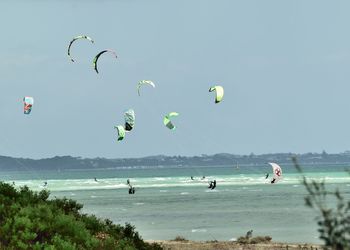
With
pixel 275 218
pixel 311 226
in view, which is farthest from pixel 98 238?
pixel 275 218

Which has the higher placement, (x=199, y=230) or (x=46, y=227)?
(x=46, y=227)

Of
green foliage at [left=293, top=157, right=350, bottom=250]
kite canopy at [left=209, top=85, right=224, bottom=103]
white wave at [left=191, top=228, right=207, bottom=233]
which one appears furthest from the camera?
white wave at [left=191, top=228, right=207, bottom=233]

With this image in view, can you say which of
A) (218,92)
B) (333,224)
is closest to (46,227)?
(333,224)

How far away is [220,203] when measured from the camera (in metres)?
105

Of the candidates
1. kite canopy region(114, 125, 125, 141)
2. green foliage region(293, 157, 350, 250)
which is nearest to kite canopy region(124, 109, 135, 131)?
kite canopy region(114, 125, 125, 141)

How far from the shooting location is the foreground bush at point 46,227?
18.2 meters

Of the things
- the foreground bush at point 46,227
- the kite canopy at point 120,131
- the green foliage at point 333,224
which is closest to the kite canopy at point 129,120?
the kite canopy at point 120,131

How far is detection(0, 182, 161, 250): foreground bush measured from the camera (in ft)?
59.9

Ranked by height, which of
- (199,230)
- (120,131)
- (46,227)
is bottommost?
(199,230)

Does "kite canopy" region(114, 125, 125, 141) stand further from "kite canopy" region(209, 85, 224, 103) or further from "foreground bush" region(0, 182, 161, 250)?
"foreground bush" region(0, 182, 161, 250)

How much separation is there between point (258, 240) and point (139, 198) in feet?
268

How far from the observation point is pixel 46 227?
62.0 ft

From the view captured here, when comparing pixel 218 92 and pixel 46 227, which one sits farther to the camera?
pixel 218 92

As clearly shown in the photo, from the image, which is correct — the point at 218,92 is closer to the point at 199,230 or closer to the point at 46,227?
the point at 46,227
